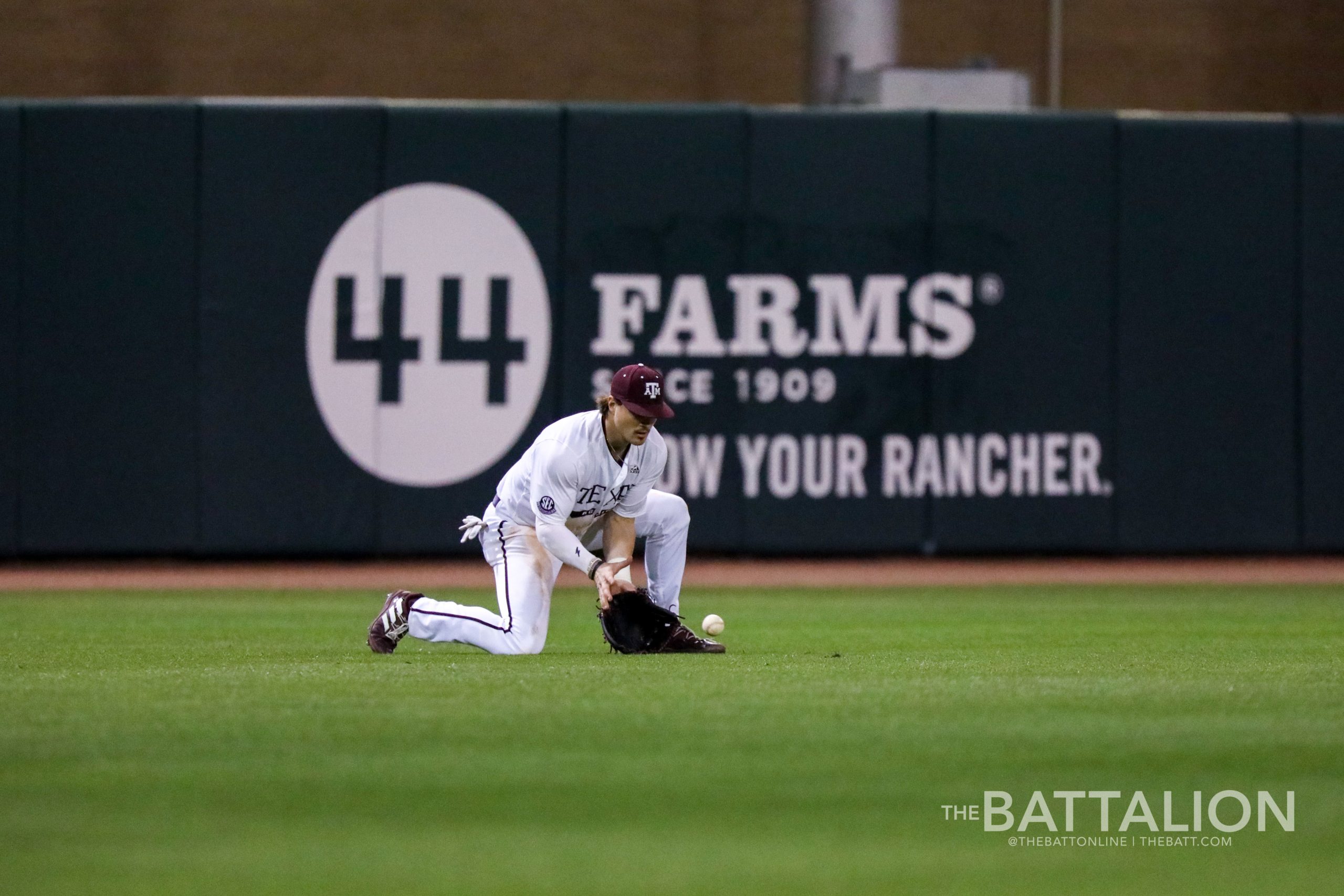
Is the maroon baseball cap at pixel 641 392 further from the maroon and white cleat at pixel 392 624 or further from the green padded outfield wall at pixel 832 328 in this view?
the green padded outfield wall at pixel 832 328

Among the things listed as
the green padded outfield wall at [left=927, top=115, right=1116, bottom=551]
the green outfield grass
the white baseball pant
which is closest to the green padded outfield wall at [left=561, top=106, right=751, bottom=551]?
the green padded outfield wall at [left=927, top=115, right=1116, bottom=551]

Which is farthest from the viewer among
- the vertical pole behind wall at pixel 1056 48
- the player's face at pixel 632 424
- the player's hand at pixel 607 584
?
the vertical pole behind wall at pixel 1056 48

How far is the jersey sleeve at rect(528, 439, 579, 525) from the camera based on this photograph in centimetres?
798

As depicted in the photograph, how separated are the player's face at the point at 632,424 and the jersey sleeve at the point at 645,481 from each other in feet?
1.02

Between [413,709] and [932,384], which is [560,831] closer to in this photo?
[413,709]

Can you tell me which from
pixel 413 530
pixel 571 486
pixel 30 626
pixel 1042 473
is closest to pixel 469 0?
pixel 413 530

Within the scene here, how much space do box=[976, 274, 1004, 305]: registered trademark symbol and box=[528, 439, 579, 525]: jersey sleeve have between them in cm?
832

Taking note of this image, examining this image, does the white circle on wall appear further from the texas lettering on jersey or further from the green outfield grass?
the texas lettering on jersey

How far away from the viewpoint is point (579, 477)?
8016mm

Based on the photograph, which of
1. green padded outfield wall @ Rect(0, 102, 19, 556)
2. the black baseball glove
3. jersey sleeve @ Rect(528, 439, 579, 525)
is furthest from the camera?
green padded outfield wall @ Rect(0, 102, 19, 556)

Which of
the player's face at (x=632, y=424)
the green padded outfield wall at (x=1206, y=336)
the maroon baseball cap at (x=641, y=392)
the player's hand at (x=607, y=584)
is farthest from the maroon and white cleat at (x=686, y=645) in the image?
the green padded outfield wall at (x=1206, y=336)

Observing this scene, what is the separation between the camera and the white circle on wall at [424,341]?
1509 centimetres

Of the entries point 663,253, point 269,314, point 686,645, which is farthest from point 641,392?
point 269,314

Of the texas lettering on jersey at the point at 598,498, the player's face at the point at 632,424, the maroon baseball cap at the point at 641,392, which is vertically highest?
the maroon baseball cap at the point at 641,392
